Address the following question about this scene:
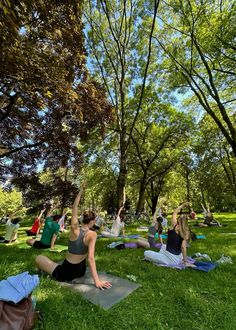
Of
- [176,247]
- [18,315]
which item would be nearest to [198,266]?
[176,247]

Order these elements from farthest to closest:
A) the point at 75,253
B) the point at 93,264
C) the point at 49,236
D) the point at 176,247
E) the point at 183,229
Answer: the point at 49,236, the point at 176,247, the point at 183,229, the point at 75,253, the point at 93,264

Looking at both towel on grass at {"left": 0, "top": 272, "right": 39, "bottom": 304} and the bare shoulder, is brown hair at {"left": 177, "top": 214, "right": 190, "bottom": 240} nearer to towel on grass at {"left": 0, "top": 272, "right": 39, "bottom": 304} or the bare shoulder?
the bare shoulder

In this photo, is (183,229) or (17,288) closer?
(17,288)

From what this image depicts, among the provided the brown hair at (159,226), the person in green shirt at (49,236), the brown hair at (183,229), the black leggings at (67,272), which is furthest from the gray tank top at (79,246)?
the brown hair at (159,226)

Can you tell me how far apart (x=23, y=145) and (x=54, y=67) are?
5.85 m

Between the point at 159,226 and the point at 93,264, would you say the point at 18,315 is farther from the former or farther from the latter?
the point at 159,226

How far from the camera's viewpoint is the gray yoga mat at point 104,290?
3935 millimetres

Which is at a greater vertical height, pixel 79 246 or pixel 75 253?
pixel 79 246

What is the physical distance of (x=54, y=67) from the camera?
664cm

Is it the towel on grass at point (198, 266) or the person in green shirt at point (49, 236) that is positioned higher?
the person in green shirt at point (49, 236)

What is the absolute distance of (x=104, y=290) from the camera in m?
4.31

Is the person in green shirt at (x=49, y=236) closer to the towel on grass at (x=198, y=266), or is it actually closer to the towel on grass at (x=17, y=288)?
the towel on grass at (x=198, y=266)

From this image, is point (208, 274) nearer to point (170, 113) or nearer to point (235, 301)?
point (235, 301)

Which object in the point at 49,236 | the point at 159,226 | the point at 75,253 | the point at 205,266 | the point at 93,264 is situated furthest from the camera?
the point at 159,226
